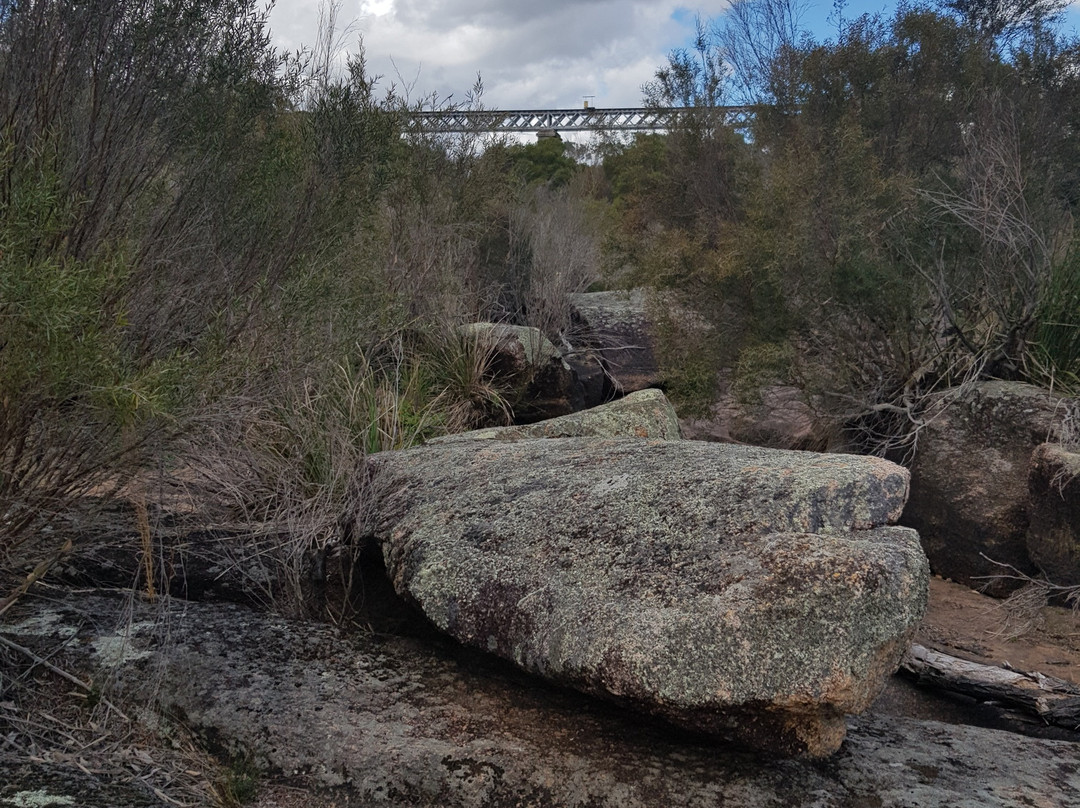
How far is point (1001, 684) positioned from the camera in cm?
430

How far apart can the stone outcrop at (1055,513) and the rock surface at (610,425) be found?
231 cm

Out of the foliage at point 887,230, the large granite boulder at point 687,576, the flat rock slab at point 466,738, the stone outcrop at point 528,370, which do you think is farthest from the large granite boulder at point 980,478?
the large granite boulder at point 687,576

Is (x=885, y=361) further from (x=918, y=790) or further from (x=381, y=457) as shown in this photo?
(x=918, y=790)

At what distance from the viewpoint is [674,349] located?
10156 millimetres

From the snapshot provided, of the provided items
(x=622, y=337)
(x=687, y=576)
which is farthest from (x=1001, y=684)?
(x=622, y=337)

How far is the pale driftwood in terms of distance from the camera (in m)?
4.06

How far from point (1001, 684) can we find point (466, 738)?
274 cm

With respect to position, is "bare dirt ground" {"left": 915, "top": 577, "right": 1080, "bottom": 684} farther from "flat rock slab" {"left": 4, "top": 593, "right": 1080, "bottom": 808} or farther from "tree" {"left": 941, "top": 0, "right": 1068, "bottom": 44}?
"tree" {"left": 941, "top": 0, "right": 1068, "bottom": 44}

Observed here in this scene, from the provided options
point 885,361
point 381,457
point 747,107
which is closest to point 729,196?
point 747,107

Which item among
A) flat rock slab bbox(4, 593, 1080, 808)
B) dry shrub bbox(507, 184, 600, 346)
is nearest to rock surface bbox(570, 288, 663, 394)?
dry shrub bbox(507, 184, 600, 346)

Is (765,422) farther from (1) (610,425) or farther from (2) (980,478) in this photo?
(1) (610,425)

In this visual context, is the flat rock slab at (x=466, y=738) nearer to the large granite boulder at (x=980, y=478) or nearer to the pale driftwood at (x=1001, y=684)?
the pale driftwood at (x=1001, y=684)

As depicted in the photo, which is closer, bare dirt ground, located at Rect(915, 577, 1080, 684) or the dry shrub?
bare dirt ground, located at Rect(915, 577, 1080, 684)

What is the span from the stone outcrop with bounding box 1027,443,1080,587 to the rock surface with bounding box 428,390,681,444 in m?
2.31
